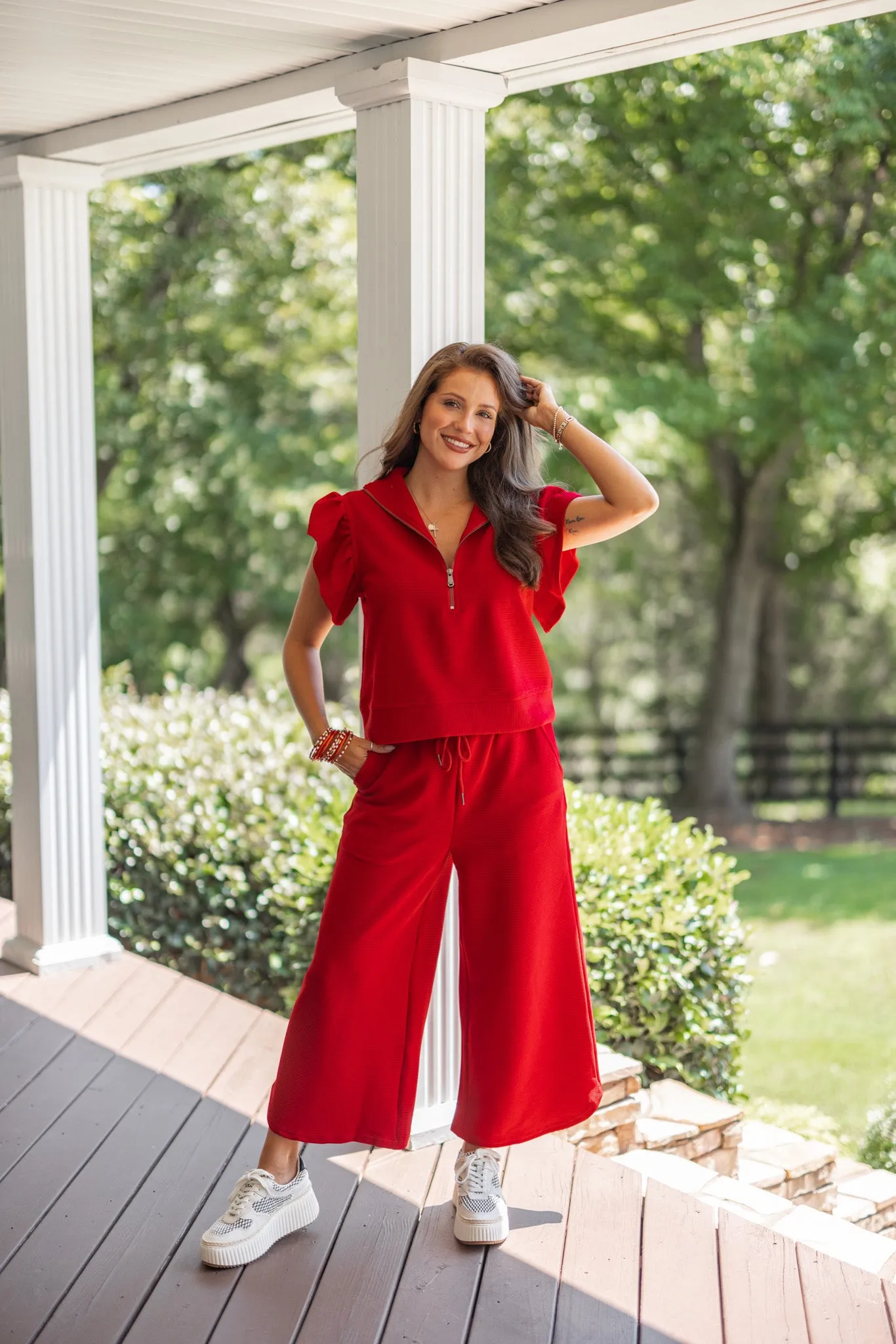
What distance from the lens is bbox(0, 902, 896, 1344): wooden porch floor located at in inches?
93.7

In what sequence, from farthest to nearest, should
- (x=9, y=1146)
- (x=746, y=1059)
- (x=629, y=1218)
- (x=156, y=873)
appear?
(x=746, y=1059) → (x=156, y=873) → (x=9, y=1146) → (x=629, y=1218)

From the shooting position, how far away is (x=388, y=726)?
101 inches

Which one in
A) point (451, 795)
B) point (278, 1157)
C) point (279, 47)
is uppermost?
point (279, 47)

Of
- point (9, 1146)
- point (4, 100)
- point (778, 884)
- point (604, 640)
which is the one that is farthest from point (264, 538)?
point (9, 1146)

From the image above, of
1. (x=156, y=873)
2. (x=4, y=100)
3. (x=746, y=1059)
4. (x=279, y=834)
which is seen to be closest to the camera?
(x=4, y=100)

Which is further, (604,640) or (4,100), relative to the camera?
Answer: (604,640)

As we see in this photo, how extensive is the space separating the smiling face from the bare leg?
1.34m

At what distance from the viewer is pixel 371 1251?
2625mm

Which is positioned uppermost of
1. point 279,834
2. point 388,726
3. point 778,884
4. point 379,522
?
point 379,522

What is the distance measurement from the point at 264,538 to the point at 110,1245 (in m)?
9.08

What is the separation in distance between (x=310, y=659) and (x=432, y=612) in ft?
1.07

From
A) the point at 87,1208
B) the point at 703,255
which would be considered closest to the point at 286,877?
the point at 87,1208

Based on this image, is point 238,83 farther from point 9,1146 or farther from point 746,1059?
point 746,1059

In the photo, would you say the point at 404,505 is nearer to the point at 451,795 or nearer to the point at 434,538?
the point at 434,538
